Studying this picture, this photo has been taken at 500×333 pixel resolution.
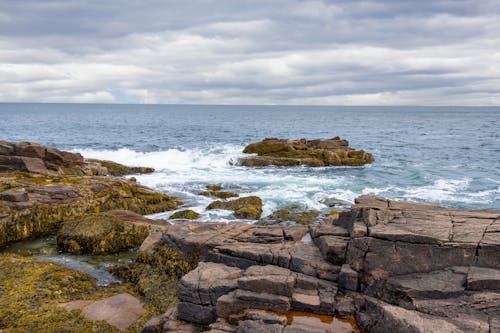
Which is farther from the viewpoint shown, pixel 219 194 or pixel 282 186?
pixel 282 186

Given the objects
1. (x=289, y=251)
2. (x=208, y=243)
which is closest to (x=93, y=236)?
(x=208, y=243)

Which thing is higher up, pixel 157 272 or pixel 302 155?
pixel 302 155

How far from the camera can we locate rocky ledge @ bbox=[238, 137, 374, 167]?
43.9 meters

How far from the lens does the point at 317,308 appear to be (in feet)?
31.9

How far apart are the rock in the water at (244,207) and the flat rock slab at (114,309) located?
11.2m

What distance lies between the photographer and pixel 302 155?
45625 mm

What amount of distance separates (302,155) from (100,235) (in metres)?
32.6

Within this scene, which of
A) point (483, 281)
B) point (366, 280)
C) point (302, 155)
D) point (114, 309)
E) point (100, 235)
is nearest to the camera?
point (483, 281)

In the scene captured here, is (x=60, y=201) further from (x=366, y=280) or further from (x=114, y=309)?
(x=366, y=280)

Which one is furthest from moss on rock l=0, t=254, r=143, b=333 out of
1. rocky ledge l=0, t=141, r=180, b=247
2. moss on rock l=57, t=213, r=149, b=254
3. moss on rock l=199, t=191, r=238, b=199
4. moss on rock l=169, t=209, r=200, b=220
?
moss on rock l=199, t=191, r=238, b=199

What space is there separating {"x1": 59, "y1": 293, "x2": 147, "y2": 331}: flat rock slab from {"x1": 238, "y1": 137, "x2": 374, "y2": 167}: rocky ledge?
106 ft

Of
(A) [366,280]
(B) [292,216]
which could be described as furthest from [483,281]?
(B) [292,216]

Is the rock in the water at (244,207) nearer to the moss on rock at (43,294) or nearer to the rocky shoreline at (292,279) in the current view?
the rocky shoreline at (292,279)

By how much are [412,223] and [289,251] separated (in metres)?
3.68
